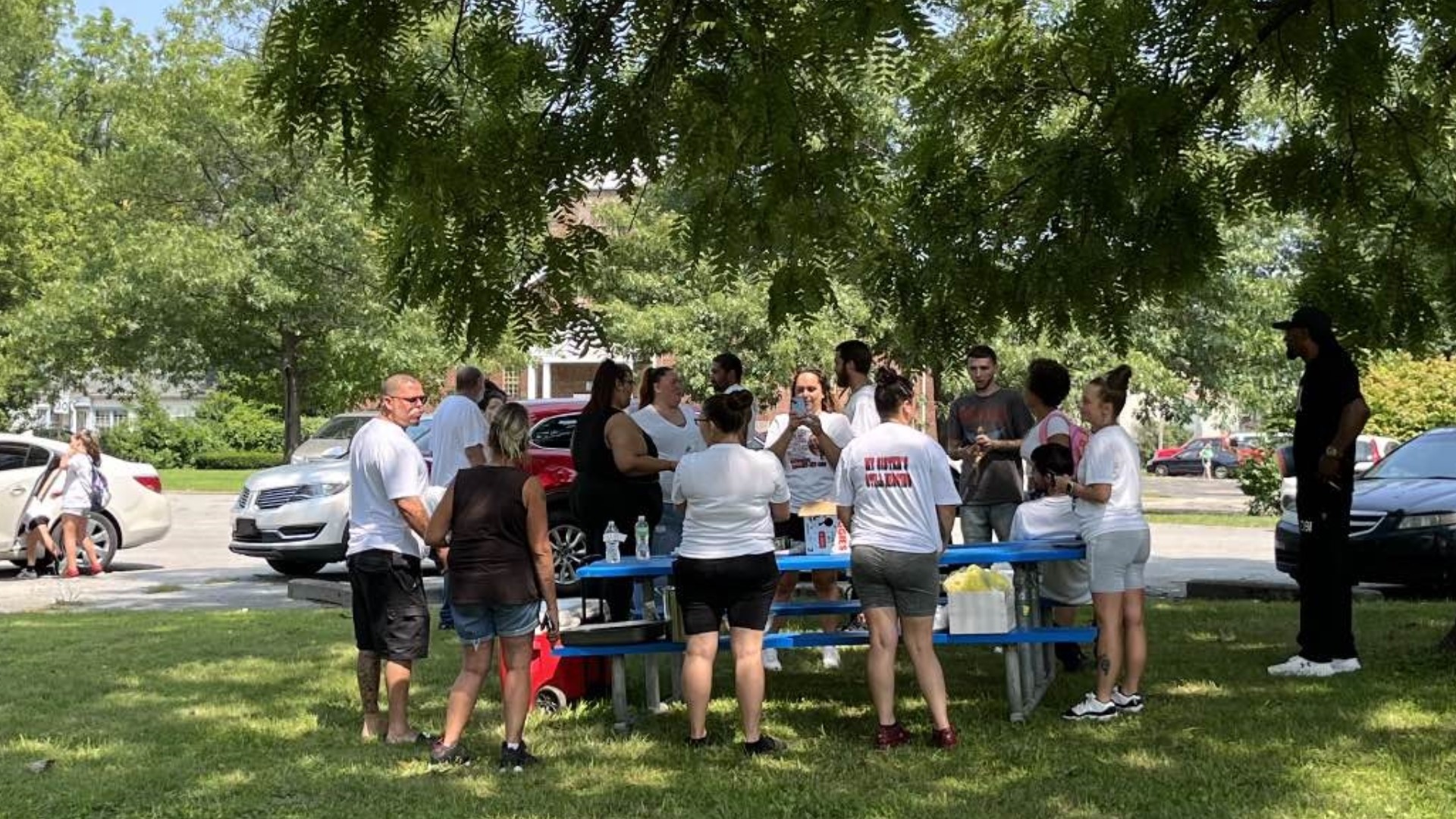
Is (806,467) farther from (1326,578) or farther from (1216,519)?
(1216,519)

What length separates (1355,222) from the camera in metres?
8.87

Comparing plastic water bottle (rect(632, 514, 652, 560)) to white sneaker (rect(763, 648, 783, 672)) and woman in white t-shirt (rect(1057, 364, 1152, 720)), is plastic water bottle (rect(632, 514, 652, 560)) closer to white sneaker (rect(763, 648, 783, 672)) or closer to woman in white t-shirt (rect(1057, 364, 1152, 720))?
white sneaker (rect(763, 648, 783, 672))

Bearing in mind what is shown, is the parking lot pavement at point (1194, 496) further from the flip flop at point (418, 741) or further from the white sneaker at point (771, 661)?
the flip flop at point (418, 741)

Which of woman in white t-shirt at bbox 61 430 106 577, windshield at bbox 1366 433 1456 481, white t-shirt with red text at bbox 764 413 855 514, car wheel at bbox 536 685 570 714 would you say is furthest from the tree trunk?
car wheel at bbox 536 685 570 714

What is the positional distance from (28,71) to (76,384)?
47.5ft

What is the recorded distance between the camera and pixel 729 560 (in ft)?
21.9

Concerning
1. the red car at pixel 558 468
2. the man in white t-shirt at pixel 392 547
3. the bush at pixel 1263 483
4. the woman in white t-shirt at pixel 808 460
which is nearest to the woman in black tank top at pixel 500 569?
the man in white t-shirt at pixel 392 547

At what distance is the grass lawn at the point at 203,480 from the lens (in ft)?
122

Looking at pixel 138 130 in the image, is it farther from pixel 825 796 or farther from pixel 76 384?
pixel 825 796

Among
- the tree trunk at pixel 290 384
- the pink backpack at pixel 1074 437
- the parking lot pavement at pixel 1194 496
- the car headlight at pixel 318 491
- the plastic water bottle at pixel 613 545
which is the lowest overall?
the parking lot pavement at pixel 1194 496

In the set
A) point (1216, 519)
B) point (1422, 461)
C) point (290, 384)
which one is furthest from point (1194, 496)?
point (1422, 461)

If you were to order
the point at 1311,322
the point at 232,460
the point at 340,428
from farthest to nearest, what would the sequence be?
the point at 232,460, the point at 340,428, the point at 1311,322

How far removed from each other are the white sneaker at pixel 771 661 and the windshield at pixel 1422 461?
7.24m

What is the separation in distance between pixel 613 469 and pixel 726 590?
Answer: 2066 millimetres
